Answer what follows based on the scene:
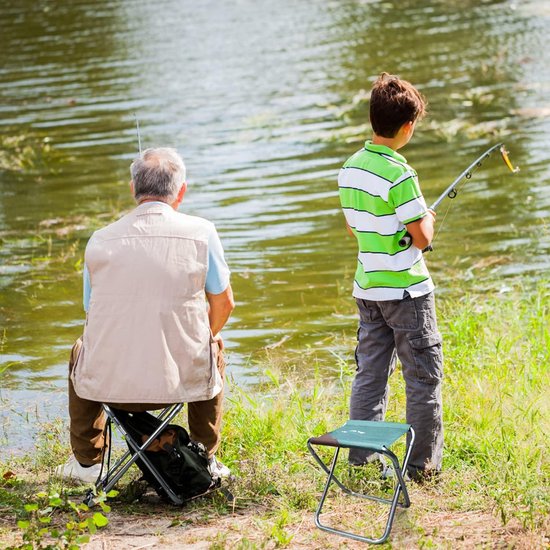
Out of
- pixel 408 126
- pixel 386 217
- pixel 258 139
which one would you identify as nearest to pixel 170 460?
pixel 386 217

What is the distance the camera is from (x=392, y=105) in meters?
4.12

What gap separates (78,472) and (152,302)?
0.92 m

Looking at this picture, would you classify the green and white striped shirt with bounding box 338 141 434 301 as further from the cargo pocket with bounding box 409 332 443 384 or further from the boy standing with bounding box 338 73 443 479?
the cargo pocket with bounding box 409 332 443 384

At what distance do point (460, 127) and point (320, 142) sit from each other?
5.61ft

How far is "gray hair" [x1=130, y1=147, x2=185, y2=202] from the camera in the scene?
165 inches

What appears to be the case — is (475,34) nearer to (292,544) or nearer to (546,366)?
(546,366)

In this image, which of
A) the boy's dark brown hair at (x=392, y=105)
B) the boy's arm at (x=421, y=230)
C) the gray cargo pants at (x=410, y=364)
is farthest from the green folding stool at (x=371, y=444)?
the boy's dark brown hair at (x=392, y=105)

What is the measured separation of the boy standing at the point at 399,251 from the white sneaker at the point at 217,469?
2.51ft

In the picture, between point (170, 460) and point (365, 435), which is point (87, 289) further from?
point (365, 435)

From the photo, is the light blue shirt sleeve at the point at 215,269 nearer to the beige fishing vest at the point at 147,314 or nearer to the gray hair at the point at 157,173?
the beige fishing vest at the point at 147,314

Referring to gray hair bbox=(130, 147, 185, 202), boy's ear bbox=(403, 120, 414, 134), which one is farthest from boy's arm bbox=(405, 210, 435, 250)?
gray hair bbox=(130, 147, 185, 202)

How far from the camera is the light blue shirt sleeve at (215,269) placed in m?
4.17

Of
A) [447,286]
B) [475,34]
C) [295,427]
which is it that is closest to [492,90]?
[475,34]

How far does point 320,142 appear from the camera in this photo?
12.4 meters
